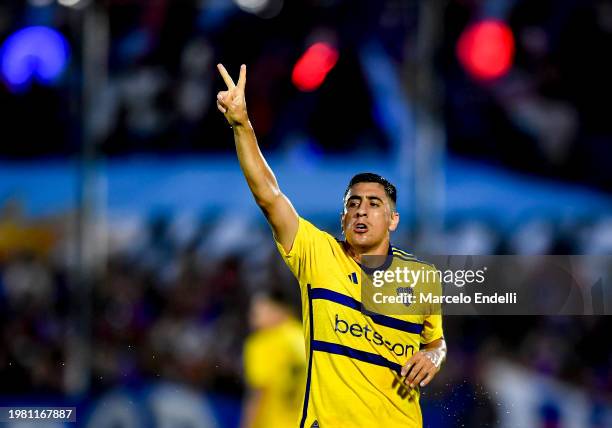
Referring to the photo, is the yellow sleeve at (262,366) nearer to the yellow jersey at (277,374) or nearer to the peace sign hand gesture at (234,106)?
the yellow jersey at (277,374)

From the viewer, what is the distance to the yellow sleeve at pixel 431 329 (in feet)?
15.0

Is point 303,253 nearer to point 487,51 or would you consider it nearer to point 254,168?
point 254,168

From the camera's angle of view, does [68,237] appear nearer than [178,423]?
No

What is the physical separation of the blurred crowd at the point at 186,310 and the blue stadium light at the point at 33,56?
1453 millimetres

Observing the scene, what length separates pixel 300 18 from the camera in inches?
432

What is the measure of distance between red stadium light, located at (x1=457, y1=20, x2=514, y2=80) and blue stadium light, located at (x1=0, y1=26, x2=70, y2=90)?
13.5 feet

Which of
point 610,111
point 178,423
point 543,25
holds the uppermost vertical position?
point 543,25

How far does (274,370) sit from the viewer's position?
6.56 meters

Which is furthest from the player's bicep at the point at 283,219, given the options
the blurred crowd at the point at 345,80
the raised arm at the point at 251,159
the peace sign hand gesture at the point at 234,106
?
the blurred crowd at the point at 345,80

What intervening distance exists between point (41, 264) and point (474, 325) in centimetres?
472

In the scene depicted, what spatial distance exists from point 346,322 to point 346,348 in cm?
11

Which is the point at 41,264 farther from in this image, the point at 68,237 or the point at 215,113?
the point at 215,113

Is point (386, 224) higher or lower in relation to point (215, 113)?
lower

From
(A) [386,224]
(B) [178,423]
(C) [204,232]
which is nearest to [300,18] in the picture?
(C) [204,232]
